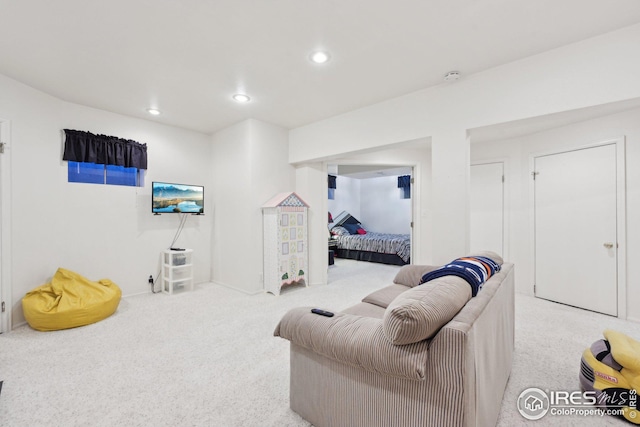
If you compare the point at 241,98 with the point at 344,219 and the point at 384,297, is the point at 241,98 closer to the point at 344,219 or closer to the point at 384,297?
the point at 384,297

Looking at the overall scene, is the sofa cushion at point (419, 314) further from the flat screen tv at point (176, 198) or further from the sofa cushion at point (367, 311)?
the flat screen tv at point (176, 198)

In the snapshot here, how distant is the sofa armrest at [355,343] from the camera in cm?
114

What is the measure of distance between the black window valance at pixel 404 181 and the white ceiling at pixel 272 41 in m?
5.40

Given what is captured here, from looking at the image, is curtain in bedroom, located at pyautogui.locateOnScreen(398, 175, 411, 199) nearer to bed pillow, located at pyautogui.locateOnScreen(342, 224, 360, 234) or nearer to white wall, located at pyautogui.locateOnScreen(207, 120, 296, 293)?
bed pillow, located at pyautogui.locateOnScreen(342, 224, 360, 234)

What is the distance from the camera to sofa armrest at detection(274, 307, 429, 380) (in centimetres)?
114

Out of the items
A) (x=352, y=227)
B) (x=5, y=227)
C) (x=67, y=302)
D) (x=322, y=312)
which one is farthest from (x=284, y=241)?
(x=352, y=227)

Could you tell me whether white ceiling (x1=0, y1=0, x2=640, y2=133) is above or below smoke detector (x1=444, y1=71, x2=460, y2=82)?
above

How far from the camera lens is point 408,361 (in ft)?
3.72

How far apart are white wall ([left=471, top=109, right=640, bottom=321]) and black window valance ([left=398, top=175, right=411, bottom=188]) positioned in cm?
373

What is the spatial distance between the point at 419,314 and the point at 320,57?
87.6 inches

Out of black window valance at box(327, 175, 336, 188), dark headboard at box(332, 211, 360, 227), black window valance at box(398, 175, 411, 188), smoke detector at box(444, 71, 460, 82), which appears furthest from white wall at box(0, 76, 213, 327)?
black window valance at box(398, 175, 411, 188)

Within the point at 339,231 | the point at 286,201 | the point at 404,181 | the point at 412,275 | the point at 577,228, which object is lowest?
the point at 412,275

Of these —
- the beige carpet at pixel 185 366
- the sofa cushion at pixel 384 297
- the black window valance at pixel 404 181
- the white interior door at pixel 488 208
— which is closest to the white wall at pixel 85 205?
the beige carpet at pixel 185 366

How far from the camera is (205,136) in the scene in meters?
4.71
